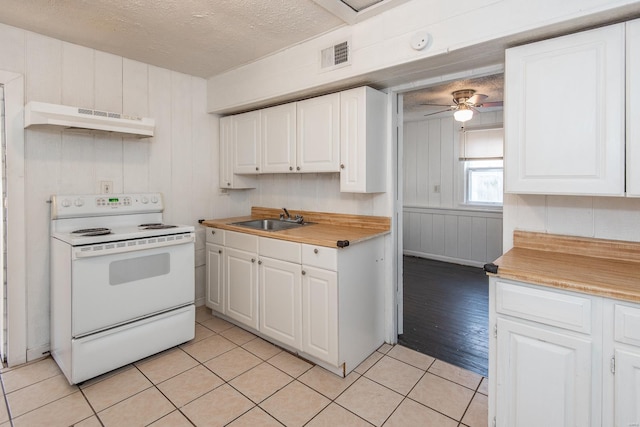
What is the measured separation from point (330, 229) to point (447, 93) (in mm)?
2362

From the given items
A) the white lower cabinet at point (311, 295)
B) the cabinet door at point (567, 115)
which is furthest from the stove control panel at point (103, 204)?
the cabinet door at point (567, 115)

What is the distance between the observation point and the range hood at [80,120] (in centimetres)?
216

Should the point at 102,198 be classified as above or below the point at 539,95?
below

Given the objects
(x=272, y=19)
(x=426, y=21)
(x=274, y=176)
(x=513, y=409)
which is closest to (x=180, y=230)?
(x=274, y=176)

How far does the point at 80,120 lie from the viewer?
7.46ft

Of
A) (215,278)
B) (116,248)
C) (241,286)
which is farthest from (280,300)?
(116,248)

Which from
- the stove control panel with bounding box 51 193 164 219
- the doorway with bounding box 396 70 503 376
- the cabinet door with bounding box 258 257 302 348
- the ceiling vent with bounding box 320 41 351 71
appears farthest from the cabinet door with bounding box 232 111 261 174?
the doorway with bounding box 396 70 503 376

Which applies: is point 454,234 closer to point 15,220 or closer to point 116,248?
point 116,248

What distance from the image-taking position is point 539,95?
1.64 meters

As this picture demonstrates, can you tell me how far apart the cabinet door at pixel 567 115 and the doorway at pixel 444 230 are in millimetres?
922

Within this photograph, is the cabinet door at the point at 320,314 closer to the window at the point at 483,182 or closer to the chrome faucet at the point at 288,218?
the chrome faucet at the point at 288,218

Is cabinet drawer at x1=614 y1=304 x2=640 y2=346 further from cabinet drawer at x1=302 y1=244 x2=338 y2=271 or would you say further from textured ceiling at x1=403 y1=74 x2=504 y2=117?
textured ceiling at x1=403 y1=74 x2=504 y2=117

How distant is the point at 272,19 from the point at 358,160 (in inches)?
41.9

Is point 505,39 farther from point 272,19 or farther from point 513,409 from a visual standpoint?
point 513,409
